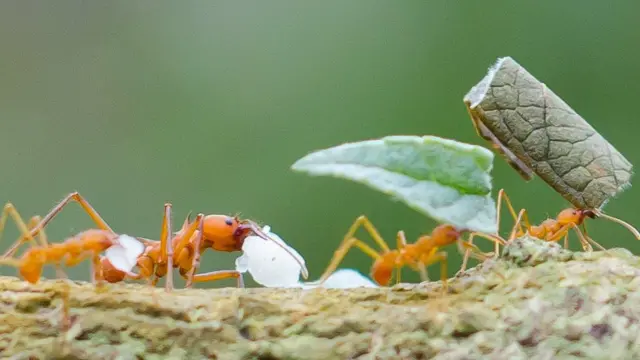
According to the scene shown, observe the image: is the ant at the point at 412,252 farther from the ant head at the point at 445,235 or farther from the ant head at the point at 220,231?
the ant head at the point at 220,231

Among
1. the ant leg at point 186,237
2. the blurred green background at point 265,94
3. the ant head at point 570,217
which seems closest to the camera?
the ant leg at point 186,237

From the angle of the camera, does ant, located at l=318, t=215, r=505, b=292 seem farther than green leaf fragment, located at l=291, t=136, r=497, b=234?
Yes

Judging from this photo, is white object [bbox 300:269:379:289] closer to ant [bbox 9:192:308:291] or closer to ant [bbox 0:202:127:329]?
ant [bbox 9:192:308:291]

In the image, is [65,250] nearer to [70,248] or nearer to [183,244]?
[70,248]

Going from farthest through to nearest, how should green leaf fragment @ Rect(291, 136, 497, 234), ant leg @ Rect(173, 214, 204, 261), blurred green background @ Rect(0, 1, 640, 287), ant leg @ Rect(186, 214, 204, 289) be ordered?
blurred green background @ Rect(0, 1, 640, 287)
ant leg @ Rect(173, 214, 204, 261)
ant leg @ Rect(186, 214, 204, 289)
green leaf fragment @ Rect(291, 136, 497, 234)

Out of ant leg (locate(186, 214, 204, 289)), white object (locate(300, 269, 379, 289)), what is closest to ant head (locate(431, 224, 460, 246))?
white object (locate(300, 269, 379, 289))

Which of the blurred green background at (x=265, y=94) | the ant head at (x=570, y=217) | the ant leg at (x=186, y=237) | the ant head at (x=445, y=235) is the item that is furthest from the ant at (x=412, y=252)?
the blurred green background at (x=265, y=94)

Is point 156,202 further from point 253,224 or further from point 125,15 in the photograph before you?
point 253,224
